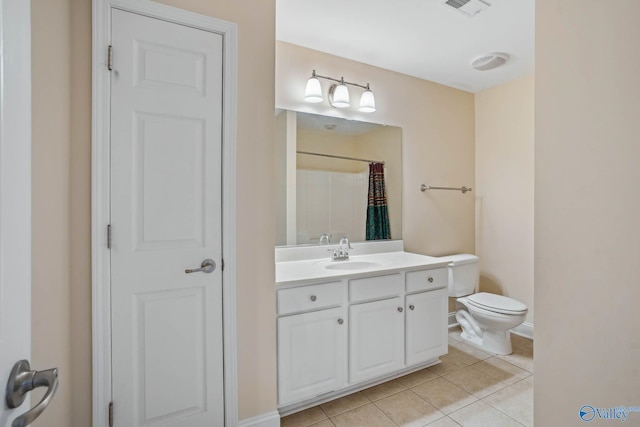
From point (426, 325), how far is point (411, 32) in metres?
2.08

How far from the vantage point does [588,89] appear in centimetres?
84

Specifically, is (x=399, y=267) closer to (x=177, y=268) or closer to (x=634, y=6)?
(x=177, y=268)

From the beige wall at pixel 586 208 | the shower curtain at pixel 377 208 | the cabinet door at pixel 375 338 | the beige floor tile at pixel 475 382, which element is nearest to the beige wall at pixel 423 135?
the shower curtain at pixel 377 208

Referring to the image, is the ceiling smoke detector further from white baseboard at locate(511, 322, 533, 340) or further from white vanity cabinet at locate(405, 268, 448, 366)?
white baseboard at locate(511, 322, 533, 340)

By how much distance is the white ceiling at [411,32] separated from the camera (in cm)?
193

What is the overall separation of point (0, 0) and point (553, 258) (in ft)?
4.41

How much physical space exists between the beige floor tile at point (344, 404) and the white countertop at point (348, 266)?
0.81 m

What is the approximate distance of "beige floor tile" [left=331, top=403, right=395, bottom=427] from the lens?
177cm

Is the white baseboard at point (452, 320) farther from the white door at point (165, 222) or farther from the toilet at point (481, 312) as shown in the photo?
the white door at point (165, 222)

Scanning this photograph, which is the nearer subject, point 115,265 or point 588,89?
point 588,89

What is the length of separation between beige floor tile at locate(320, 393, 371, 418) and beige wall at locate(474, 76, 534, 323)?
1.91 metres

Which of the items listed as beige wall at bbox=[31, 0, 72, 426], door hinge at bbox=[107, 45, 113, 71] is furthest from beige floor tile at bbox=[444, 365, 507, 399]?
door hinge at bbox=[107, 45, 113, 71]

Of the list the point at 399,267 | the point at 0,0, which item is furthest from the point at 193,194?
the point at 399,267

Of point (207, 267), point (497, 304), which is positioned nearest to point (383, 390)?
point (497, 304)
